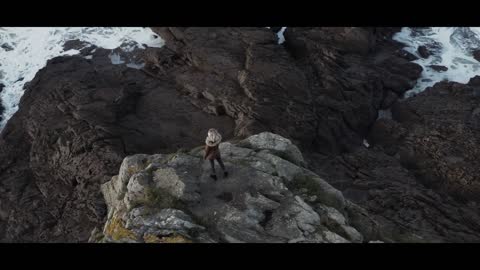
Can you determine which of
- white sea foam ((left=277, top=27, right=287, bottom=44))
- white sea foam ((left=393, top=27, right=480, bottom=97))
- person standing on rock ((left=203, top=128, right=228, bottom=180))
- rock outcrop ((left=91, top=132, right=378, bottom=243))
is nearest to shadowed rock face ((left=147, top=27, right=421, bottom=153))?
white sea foam ((left=277, top=27, right=287, bottom=44))

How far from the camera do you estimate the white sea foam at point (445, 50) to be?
3419cm

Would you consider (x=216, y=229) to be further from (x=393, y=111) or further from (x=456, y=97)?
(x=456, y=97)

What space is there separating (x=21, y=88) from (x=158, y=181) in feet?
76.5

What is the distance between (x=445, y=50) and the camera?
3662cm

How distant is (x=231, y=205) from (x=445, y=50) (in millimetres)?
29812

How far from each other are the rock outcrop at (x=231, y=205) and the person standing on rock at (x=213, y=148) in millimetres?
401

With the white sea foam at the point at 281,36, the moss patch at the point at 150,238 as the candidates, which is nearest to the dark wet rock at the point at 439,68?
the white sea foam at the point at 281,36

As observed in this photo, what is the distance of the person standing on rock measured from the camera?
15.1 meters

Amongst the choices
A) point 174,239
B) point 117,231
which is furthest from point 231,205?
point 117,231

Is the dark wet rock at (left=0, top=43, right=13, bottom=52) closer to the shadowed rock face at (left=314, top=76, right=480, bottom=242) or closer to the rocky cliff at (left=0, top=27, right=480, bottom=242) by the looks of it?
the rocky cliff at (left=0, top=27, right=480, bottom=242)

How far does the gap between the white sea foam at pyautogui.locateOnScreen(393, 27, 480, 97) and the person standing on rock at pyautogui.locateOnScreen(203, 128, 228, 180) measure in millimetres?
22810

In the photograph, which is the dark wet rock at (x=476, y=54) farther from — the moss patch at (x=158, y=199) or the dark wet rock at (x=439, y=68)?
the moss patch at (x=158, y=199)

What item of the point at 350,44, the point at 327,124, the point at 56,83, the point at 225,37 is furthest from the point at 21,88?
the point at 350,44

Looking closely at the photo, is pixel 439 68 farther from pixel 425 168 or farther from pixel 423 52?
pixel 425 168
